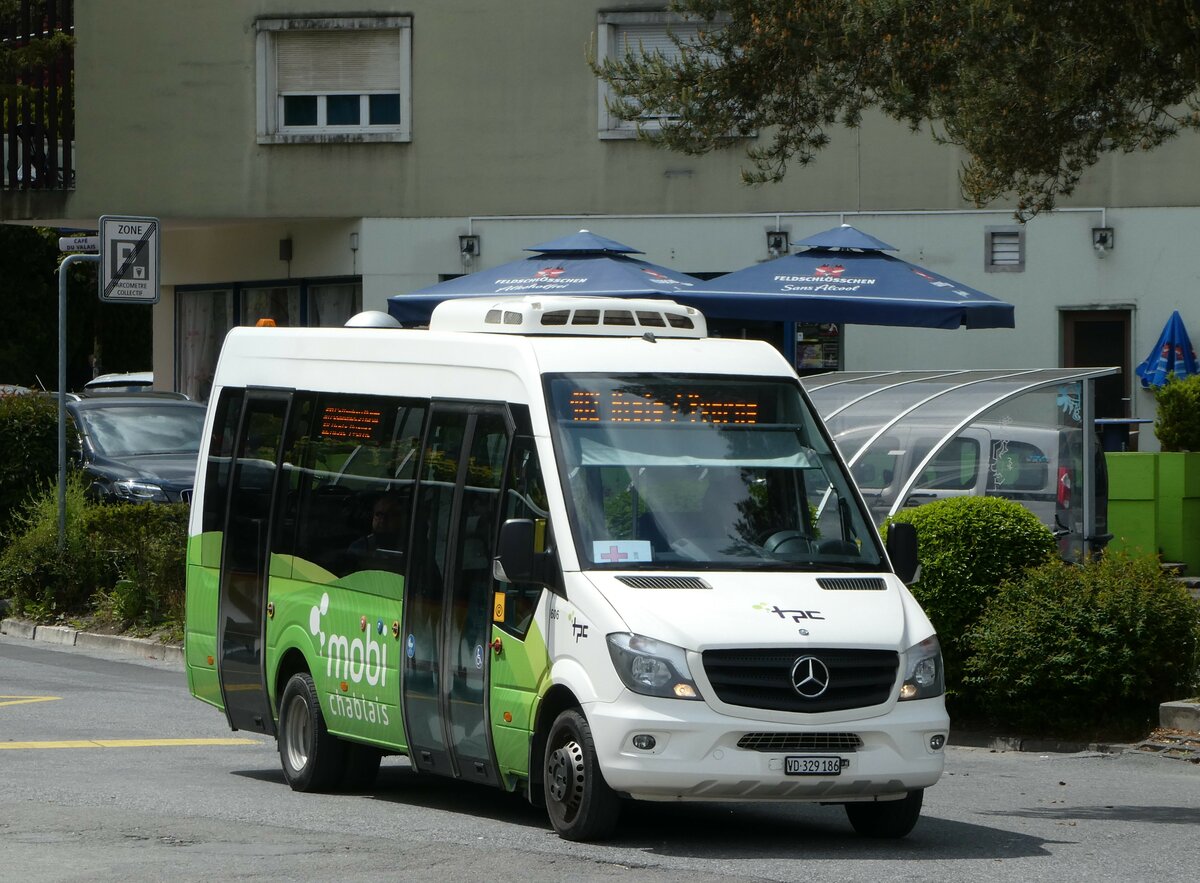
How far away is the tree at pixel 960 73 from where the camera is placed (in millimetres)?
11664

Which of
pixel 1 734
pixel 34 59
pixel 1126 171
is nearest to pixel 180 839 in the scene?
pixel 1 734

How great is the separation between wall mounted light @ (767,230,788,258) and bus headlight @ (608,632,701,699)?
59.5 feet

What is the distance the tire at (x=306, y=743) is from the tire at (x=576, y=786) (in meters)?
2.22

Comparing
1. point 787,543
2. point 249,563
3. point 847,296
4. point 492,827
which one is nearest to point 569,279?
point 847,296

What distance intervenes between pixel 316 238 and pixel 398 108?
2.19 meters

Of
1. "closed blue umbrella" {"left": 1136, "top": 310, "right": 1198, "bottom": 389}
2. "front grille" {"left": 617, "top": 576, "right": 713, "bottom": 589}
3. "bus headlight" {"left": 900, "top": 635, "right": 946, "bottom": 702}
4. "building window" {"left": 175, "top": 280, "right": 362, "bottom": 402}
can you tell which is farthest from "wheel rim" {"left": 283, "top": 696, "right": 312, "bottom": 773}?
"building window" {"left": 175, "top": 280, "right": 362, "bottom": 402}

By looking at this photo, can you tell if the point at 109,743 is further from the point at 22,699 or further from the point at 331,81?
the point at 331,81

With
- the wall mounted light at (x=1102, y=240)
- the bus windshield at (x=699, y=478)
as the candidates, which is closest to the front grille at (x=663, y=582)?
the bus windshield at (x=699, y=478)

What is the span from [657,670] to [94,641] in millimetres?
11389

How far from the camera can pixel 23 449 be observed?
2116 cm

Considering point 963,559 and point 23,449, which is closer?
point 963,559

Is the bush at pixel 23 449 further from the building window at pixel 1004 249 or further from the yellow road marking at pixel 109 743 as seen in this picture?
the building window at pixel 1004 249

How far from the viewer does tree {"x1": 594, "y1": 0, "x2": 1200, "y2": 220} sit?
Answer: 11.7 m

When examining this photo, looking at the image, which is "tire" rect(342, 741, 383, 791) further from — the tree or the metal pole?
the metal pole
